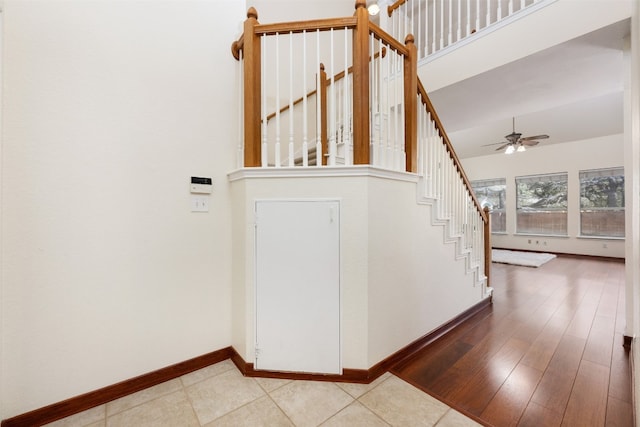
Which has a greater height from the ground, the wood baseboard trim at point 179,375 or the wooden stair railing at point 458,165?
the wooden stair railing at point 458,165

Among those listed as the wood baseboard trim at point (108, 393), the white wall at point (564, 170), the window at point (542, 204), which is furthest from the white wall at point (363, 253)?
the window at point (542, 204)

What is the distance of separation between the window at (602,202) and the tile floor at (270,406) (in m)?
7.29

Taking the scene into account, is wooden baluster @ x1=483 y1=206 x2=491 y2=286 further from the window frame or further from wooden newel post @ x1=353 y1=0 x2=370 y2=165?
the window frame

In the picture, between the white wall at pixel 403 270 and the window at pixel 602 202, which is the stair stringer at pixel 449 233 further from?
the window at pixel 602 202

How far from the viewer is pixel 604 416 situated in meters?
1.40

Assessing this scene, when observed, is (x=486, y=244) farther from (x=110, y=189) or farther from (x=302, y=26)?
(x=110, y=189)

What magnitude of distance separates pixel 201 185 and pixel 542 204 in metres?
8.38

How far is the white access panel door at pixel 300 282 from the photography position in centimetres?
169

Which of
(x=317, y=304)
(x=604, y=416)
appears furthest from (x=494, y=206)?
(x=317, y=304)

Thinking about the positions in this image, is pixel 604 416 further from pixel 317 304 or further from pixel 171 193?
pixel 171 193

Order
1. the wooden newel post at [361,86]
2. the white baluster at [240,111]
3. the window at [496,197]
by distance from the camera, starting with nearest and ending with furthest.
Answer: the wooden newel post at [361,86], the white baluster at [240,111], the window at [496,197]

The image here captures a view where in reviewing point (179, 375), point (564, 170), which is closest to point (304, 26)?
point (179, 375)

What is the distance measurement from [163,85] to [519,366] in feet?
10.6

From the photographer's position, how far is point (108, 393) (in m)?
1.54
